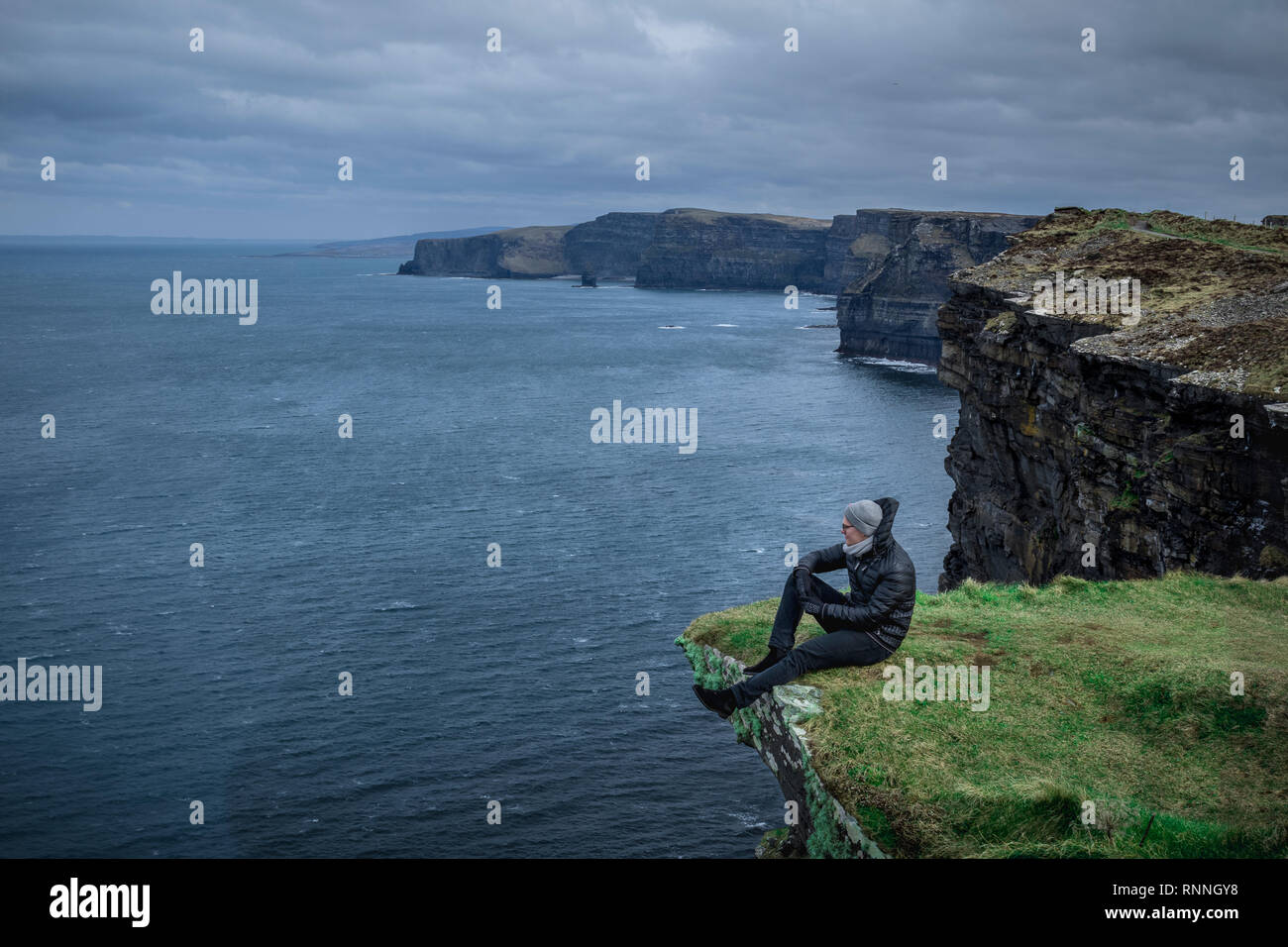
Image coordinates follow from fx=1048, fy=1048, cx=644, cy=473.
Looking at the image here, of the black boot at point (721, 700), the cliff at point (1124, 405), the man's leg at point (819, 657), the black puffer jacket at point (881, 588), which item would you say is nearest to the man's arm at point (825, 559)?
the black puffer jacket at point (881, 588)

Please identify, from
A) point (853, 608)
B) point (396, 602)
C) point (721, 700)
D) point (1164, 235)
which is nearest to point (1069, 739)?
point (853, 608)

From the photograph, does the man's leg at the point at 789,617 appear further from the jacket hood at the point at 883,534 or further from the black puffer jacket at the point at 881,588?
the jacket hood at the point at 883,534

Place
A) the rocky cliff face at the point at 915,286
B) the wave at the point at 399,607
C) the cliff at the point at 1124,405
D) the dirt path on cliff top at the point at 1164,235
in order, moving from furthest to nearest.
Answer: the rocky cliff face at the point at 915,286, the wave at the point at 399,607, the dirt path on cliff top at the point at 1164,235, the cliff at the point at 1124,405

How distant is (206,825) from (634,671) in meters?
17.8

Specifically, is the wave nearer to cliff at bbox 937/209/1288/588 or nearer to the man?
cliff at bbox 937/209/1288/588

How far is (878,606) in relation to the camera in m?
15.0

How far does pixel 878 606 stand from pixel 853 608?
39 cm

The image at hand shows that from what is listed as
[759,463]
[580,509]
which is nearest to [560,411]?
[759,463]

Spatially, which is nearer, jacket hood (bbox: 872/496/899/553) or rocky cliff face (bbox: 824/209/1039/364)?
jacket hood (bbox: 872/496/899/553)

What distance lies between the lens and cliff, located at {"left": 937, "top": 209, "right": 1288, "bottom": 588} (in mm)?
26781

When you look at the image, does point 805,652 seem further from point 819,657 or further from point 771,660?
point 771,660

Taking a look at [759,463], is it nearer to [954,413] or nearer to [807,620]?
[954,413]

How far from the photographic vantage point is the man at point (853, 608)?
15.0 m

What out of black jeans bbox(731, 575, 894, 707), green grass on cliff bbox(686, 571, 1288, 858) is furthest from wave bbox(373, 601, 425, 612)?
black jeans bbox(731, 575, 894, 707)
